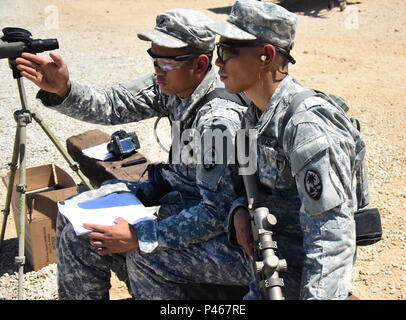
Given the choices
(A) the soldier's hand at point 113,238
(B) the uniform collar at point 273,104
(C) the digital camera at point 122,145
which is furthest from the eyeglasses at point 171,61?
(C) the digital camera at point 122,145

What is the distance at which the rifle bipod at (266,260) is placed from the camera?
6.53 feet

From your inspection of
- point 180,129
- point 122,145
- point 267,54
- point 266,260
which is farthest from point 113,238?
point 122,145

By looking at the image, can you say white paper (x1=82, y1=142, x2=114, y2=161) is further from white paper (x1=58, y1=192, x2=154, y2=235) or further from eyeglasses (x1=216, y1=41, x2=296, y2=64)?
eyeglasses (x1=216, y1=41, x2=296, y2=64)

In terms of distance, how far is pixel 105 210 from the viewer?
2.91 meters

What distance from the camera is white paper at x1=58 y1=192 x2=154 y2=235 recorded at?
2.78 meters

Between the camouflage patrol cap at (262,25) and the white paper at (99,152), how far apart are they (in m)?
2.36

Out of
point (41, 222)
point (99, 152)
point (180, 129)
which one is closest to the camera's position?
point (180, 129)

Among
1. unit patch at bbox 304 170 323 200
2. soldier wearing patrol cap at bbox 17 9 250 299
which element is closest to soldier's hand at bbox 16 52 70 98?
soldier wearing patrol cap at bbox 17 9 250 299

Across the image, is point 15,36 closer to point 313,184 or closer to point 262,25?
point 262,25

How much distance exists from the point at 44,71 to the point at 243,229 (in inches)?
65.1

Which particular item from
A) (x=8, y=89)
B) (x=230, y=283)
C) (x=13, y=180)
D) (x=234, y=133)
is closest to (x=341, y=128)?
(x=234, y=133)

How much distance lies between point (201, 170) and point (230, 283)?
22.9 inches

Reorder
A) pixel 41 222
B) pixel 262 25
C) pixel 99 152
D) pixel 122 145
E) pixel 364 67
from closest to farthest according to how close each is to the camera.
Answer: pixel 262 25 < pixel 41 222 < pixel 122 145 < pixel 99 152 < pixel 364 67

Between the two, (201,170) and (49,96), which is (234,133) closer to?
(201,170)
